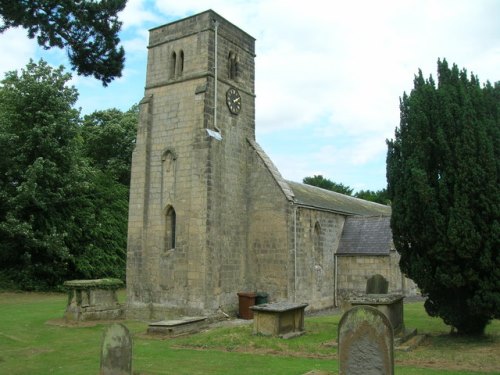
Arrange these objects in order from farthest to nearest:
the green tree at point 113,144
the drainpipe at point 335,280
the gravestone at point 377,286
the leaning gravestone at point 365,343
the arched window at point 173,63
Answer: the green tree at point 113,144 < the drainpipe at point 335,280 < the arched window at point 173,63 < the gravestone at point 377,286 < the leaning gravestone at point 365,343

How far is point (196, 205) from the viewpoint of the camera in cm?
1919

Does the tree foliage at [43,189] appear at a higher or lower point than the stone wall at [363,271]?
higher

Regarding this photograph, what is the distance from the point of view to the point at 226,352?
42.9 ft

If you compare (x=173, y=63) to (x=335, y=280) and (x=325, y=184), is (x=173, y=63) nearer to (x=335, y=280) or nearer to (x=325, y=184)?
(x=335, y=280)

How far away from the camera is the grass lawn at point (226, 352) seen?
1094cm

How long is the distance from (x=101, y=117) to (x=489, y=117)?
37142 millimetres

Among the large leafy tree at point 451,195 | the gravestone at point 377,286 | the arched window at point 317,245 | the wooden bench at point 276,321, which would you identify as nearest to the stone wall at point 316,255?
the arched window at point 317,245

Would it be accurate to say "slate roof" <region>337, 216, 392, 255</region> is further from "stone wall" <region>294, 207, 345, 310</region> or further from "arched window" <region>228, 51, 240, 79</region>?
"arched window" <region>228, 51, 240, 79</region>

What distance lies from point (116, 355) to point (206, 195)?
981 cm

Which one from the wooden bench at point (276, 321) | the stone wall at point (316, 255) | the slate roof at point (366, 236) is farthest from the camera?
the slate roof at point (366, 236)

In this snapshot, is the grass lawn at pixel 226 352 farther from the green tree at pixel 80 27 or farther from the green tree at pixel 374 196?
→ the green tree at pixel 374 196

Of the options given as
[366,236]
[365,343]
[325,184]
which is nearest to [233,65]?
[366,236]

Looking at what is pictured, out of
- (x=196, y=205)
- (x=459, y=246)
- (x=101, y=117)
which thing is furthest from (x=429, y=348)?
(x=101, y=117)

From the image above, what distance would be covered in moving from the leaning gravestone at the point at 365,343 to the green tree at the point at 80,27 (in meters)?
7.17
